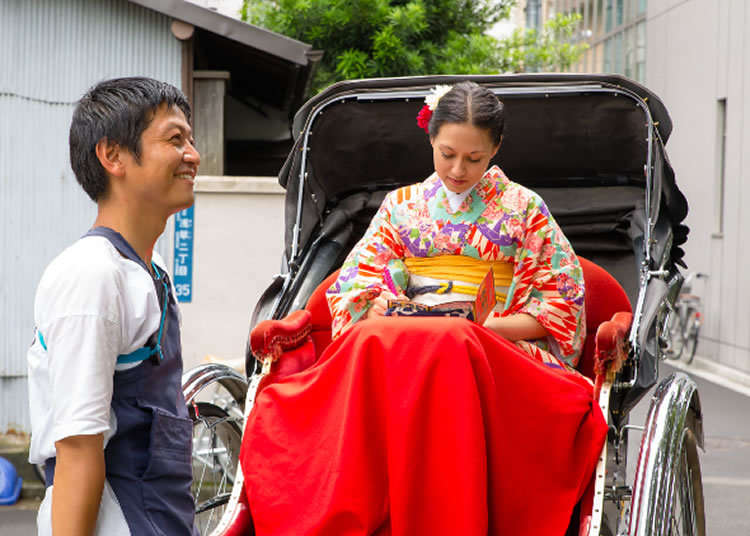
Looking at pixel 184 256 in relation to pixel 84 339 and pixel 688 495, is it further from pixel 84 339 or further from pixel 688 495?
pixel 84 339

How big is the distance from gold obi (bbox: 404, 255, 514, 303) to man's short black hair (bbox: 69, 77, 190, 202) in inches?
70.4

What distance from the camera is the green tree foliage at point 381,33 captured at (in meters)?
9.69

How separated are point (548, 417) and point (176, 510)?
4.57 ft

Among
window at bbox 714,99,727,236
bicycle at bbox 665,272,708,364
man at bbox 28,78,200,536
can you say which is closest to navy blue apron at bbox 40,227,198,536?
man at bbox 28,78,200,536

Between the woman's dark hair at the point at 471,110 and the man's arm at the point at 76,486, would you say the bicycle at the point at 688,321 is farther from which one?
the man's arm at the point at 76,486

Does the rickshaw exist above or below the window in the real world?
below

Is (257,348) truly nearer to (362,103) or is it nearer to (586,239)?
(362,103)

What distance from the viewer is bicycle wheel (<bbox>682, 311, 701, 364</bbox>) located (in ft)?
38.9

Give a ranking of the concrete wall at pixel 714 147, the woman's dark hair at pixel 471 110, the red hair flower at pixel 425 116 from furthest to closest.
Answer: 1. the concrete wall at pixel 714 147
2. the red hair flower at pixel 425 116
3. the woman's dark hair at pixel 471 110

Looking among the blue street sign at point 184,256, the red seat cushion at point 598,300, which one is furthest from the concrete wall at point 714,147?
the red seat cushion at point 598,300

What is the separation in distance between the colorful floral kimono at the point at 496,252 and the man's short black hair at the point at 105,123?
1.76m

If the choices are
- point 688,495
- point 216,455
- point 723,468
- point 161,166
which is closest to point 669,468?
point 688,495

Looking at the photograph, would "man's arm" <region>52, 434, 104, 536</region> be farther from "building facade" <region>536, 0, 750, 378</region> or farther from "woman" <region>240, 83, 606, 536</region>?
"building facade" <region>536, 0, 750, 378</region>

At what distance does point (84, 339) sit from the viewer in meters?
1.49
